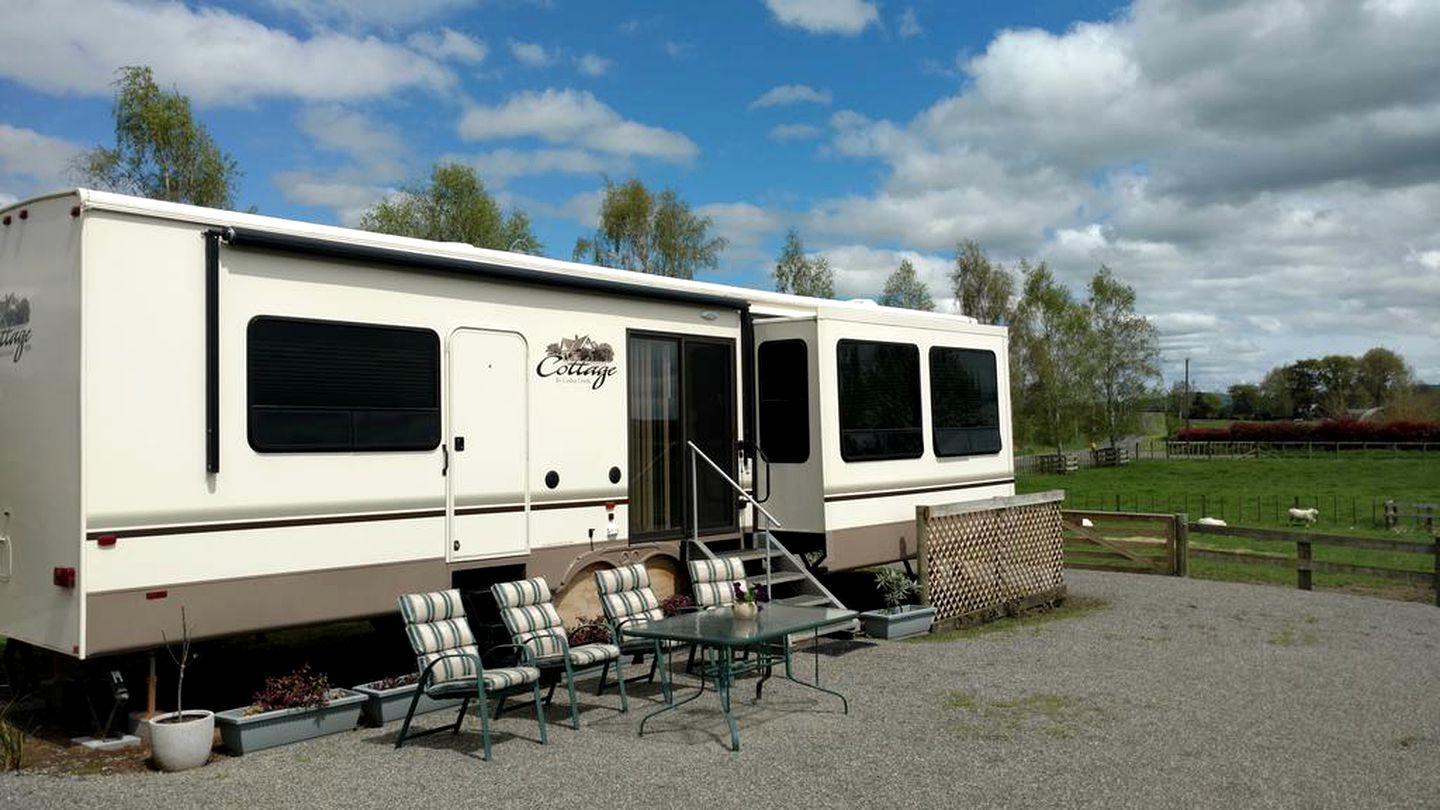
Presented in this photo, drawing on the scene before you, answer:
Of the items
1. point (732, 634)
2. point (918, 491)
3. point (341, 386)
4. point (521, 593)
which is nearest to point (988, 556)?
point (918, 491)

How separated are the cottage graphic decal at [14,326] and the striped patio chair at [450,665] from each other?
272cm

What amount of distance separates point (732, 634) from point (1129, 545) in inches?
375

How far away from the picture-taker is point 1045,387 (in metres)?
45.2

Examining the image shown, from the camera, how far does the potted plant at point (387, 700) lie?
680cm

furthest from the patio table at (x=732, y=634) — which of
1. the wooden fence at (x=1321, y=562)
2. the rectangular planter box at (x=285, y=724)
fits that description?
the wooden fence at (x=1321, y=562)

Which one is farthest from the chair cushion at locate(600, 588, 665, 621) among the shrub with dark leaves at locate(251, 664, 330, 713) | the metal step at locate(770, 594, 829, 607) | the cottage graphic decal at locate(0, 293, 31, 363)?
the cottage graphic decal at locate(0, 293, 31, 363)

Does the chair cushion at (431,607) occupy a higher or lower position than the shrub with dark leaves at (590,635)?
higher

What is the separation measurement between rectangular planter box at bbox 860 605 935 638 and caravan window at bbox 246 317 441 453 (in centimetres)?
433

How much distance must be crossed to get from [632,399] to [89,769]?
4551mm

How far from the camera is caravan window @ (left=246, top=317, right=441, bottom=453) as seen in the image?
6703mm

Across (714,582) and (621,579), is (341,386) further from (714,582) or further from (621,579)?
(714,582)

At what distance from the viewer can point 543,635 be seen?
274 inches

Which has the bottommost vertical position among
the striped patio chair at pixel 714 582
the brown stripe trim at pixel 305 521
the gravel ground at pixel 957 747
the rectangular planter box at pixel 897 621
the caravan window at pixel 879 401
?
the gravel ground at pixel 957 747

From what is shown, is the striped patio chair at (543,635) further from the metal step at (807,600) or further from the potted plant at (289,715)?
the metal step at (807,600)
